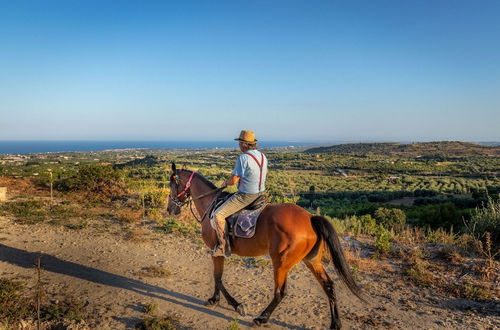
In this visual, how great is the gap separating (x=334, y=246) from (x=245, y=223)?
1392 millimetres

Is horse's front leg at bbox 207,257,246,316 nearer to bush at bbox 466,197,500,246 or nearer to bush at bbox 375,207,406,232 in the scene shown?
bush at bbox 466,197,500,246

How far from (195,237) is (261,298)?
4167 millimetres

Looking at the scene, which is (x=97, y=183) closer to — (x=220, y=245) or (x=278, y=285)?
(x=220, y=245)

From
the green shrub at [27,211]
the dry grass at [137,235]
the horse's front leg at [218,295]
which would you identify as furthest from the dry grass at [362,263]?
the green shrub at [27,211]

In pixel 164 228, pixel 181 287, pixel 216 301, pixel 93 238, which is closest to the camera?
pixel 216 301

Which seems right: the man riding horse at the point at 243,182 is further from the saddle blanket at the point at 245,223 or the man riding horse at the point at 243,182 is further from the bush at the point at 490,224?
the bush at the point at 490,224

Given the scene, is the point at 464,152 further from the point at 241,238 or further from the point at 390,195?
the point at 241,238

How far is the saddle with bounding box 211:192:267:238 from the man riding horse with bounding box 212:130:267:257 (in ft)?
0.28

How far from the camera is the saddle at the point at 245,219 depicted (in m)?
5.10

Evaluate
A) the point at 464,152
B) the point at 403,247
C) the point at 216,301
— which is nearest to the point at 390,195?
the point at 403,247

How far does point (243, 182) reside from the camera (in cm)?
510

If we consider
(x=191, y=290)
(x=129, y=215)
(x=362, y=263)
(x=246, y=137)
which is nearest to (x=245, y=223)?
A: (x=246, y=137)

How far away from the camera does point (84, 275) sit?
268 inches

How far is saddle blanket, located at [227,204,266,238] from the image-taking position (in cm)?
509
